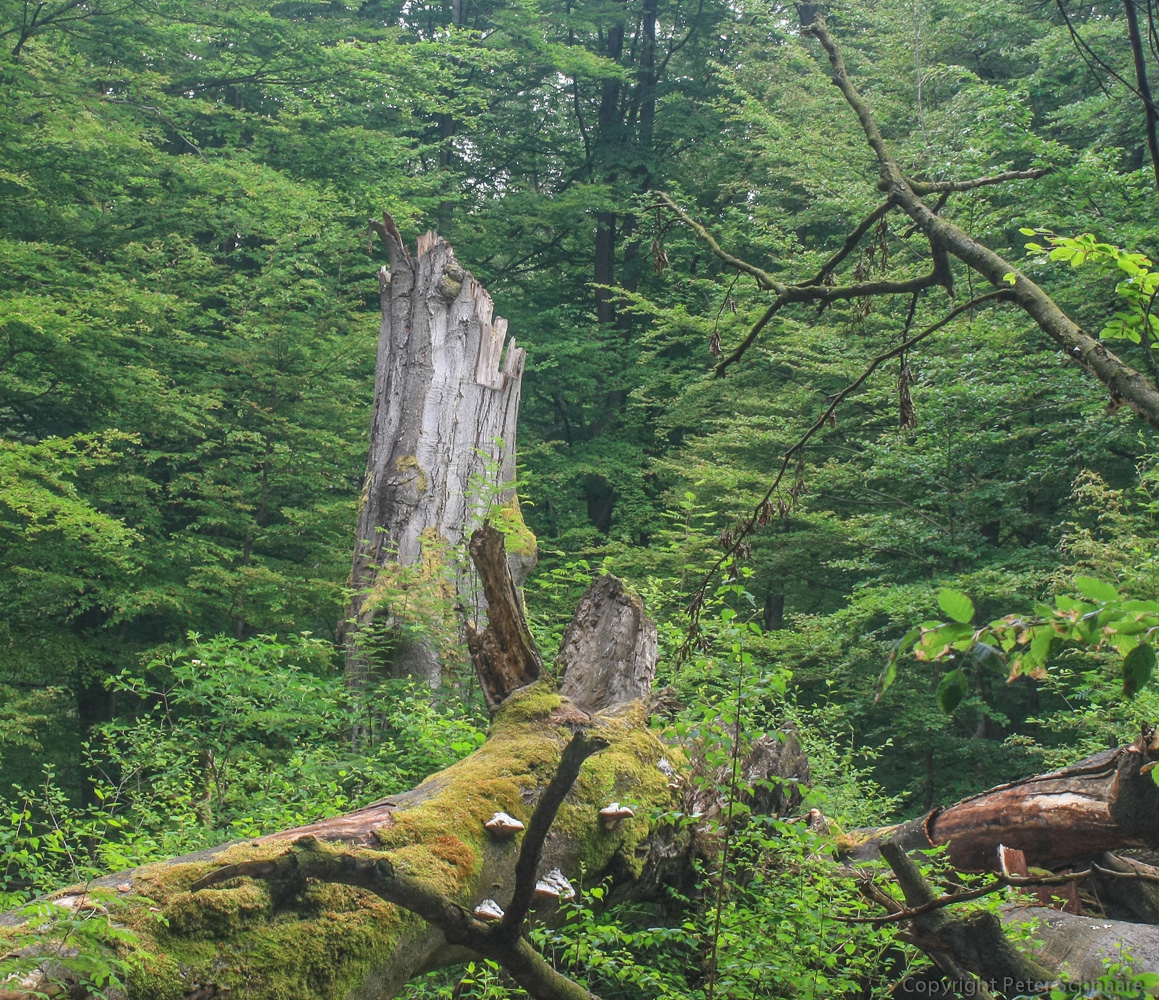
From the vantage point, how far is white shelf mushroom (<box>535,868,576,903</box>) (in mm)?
3051

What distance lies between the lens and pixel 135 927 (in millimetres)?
2428

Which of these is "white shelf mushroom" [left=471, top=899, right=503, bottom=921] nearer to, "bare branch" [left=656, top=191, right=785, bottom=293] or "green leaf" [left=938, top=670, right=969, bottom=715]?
"green leaf" [left=938, top=670, right=969, bottom=715]

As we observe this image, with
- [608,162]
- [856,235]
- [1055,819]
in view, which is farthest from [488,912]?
[608,162]

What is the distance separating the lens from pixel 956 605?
4.56ft

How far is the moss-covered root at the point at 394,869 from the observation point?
249 cm

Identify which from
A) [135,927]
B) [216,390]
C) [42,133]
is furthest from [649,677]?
[42,133]

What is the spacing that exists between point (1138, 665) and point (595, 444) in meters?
14.8

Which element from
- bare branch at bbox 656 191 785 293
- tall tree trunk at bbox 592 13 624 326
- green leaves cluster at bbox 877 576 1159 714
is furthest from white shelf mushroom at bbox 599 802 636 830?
tall tree trunk at bbox 592 13 624 326

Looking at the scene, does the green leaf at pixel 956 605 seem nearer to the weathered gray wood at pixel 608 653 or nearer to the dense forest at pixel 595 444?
the dense forest at pixel 595 444

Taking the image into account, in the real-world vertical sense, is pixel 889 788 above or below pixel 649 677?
below

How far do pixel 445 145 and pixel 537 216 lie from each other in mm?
1991

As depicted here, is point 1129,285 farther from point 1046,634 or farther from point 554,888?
point 554,888

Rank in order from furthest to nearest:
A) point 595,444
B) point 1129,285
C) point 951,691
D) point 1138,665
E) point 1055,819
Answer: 1. point 595,444
2. point 1055,819
3. point 1129,285
4. point 951,691
5. point 1138,665

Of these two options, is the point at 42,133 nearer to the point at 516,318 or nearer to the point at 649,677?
the point at 516,318
